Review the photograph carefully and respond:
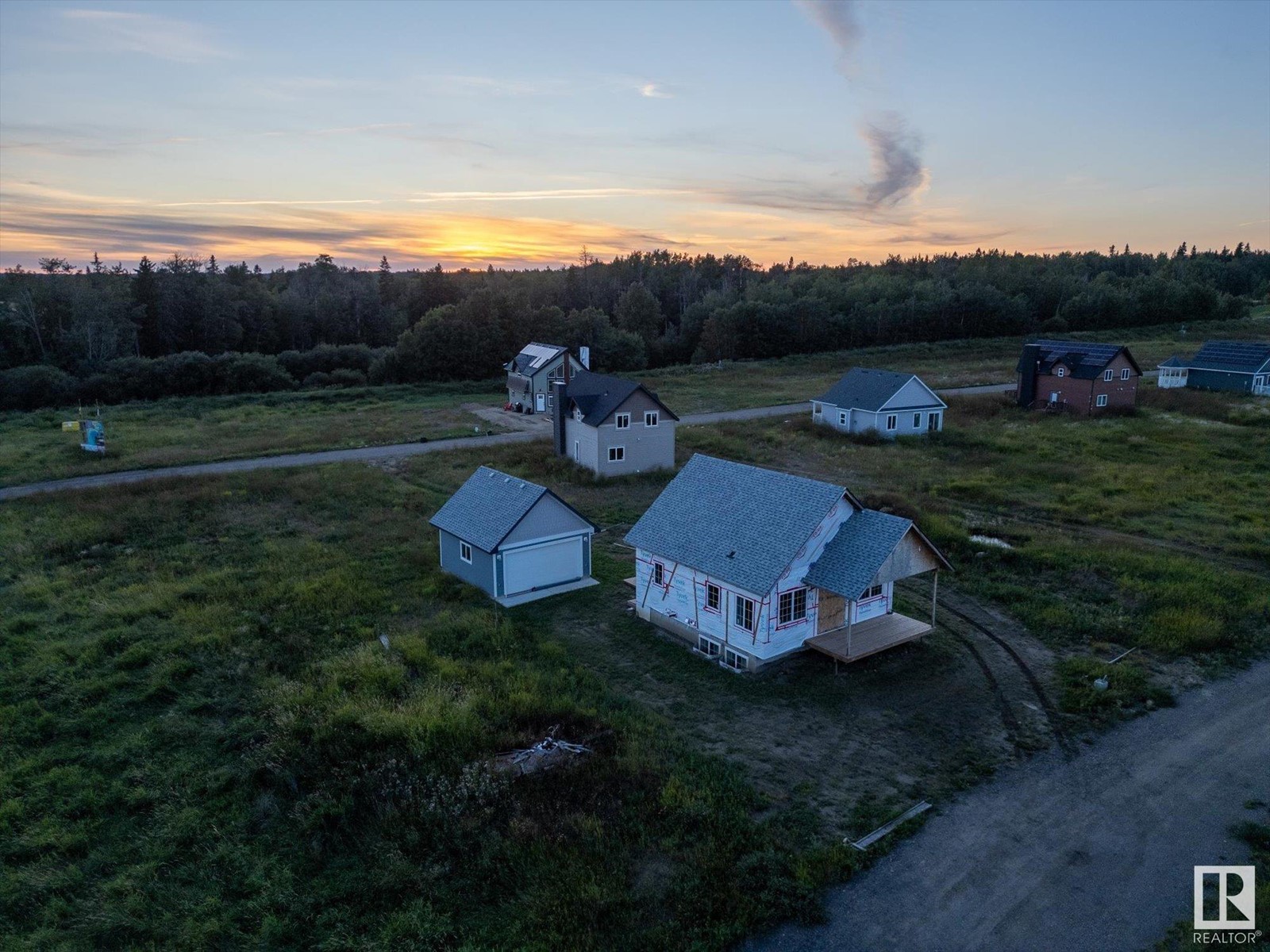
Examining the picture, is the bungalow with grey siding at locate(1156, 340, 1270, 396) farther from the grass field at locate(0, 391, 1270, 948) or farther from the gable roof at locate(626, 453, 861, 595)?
the gable roof at locate(626, 453, 861, 595)

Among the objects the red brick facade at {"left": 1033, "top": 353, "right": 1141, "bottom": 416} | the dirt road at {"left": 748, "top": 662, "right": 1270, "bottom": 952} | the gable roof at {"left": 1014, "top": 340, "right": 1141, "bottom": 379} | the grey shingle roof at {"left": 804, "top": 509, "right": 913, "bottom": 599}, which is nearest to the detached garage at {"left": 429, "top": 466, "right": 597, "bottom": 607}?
the grey shingle roof at {"left": 804, "top": 509, "right": 913, "bottom": 599}

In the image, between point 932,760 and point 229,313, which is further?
point 229,313

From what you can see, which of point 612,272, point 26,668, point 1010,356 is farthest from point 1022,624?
point 612,272

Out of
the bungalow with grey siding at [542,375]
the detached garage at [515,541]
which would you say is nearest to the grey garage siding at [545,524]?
the detached garage at [515,541]

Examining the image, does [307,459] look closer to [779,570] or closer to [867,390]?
[779,570]

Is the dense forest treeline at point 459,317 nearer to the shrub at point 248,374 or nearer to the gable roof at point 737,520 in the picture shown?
the shrub at point 248,374

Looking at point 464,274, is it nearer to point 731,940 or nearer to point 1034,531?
point 1034,531
